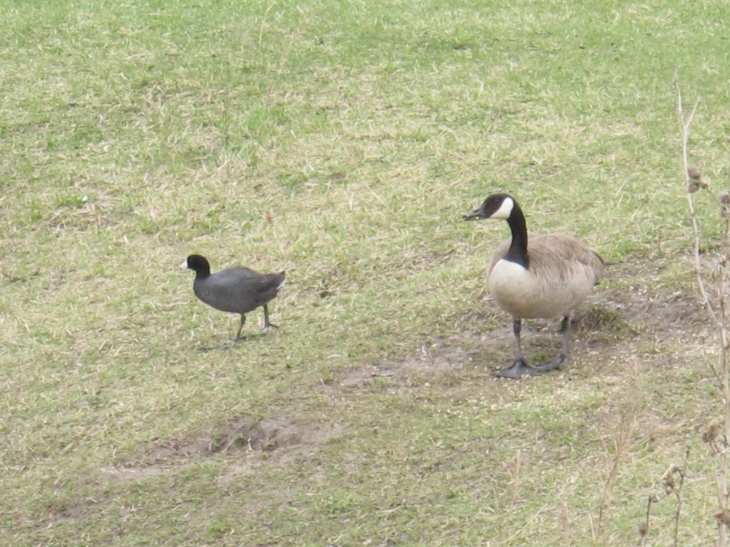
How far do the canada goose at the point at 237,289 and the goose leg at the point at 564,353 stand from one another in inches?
71.1

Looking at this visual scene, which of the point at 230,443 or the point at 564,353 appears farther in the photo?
A: the point at 564,353

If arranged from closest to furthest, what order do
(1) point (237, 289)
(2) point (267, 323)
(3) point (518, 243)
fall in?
(3) point (518, 243) < (1) point (237, 289) < (2) point (267, 323)

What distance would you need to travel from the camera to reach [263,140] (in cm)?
999

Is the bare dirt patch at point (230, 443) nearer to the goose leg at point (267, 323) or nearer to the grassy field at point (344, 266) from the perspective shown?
the grassy field at point (344, 266)

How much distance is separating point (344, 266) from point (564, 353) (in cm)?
206

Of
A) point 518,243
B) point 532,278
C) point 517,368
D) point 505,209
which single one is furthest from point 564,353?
point 505,209

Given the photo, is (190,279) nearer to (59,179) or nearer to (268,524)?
(59,179)

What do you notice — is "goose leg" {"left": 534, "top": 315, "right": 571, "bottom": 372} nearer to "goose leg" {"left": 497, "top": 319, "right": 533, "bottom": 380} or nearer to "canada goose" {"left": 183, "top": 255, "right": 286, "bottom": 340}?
"goose leg" {"left": 497, "top": 319, "right": 533, "bottom": 380}

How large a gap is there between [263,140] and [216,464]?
15.3 feet

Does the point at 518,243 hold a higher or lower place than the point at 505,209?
lower

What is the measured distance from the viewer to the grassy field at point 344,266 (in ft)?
17.8

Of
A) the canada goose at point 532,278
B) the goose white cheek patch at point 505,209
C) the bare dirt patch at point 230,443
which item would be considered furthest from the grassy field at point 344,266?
the goose white cheek patch at point 505,209

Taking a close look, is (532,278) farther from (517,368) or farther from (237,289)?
(237,289)

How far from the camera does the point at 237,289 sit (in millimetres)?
7066
